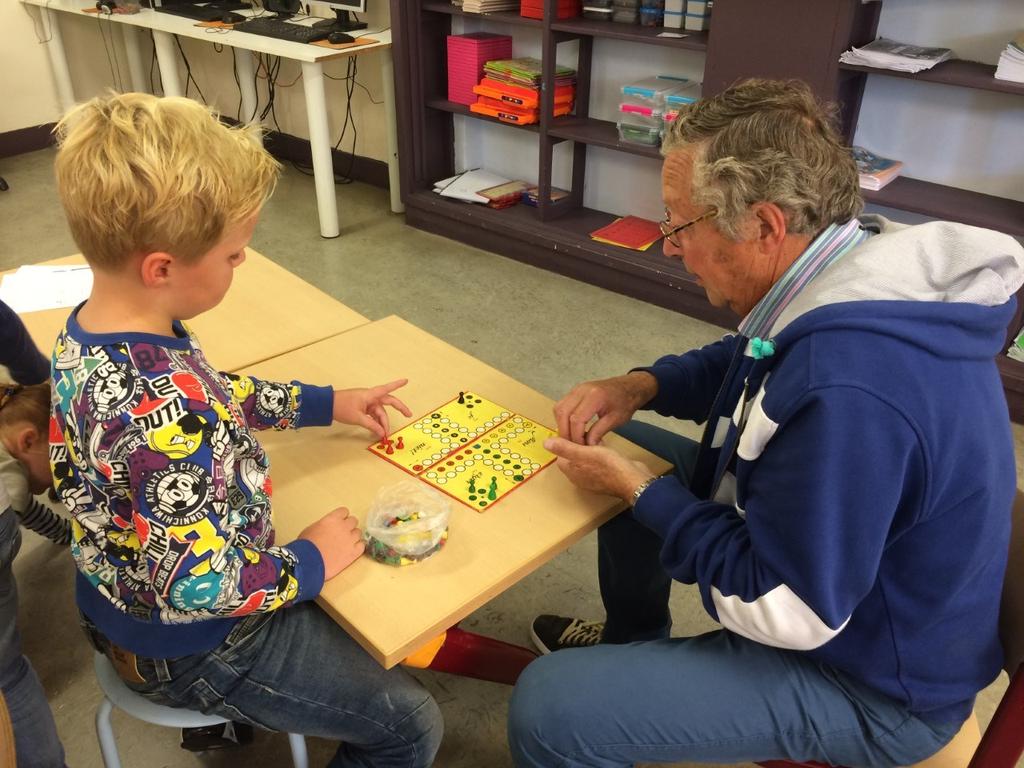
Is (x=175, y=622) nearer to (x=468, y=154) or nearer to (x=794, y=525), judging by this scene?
(x=794, y=525)

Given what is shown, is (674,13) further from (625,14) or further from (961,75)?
(961,75)

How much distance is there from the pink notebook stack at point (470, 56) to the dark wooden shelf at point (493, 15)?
0.10 metres

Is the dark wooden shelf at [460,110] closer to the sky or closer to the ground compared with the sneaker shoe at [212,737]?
closer to the sky

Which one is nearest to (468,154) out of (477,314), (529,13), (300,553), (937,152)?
(529,13)

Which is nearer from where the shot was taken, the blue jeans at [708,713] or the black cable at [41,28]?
the blue jeans at [708,713]

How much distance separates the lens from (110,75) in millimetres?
5234

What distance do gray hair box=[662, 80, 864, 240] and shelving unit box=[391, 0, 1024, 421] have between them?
1553 millimetres

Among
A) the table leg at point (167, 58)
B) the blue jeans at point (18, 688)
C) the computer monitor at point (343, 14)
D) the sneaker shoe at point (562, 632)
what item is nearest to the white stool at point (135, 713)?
the blue jeans at point (18, 688)

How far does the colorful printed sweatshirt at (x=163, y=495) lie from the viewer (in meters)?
0.88

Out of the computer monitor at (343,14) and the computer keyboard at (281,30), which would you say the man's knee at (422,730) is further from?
the computer monitor at (343,14)

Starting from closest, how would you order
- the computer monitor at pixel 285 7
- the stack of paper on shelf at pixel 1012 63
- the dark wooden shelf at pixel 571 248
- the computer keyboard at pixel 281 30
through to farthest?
the stack of paper on shelf at pixel 1012 63 < the dark wooden shelf at pixel 571 248 < the computer keyboard at pixel 281 30 < the computer monitor at pixel 285 7

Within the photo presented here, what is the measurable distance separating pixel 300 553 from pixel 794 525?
57cm

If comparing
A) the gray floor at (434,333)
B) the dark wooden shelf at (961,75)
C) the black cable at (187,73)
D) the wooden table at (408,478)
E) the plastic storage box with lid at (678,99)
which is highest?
the dark wooden shelf at (961,75)

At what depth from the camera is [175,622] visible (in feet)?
3.28
